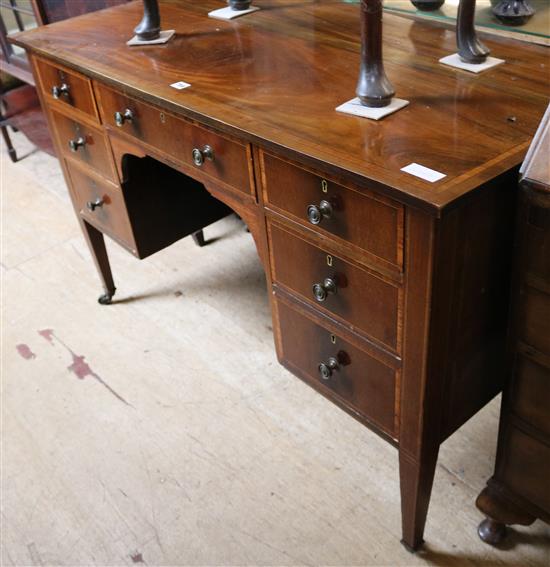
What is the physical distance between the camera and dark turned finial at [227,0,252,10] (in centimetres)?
174

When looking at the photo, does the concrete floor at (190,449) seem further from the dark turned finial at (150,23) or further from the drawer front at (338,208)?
the dark turned finial at (150,23)

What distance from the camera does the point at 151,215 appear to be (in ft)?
6.20

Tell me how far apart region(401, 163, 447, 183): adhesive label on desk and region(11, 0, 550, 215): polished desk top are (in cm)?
1

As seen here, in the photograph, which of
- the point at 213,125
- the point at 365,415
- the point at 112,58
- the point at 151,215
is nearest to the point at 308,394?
the point at 365,415

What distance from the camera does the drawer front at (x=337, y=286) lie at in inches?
43.6

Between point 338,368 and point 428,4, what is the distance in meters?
0.84

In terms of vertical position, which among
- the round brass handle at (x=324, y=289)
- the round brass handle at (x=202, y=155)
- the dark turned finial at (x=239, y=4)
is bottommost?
the round brass handle at (x=324, y=289)

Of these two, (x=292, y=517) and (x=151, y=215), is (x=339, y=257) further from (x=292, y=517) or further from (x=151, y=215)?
(x=151, y=215)

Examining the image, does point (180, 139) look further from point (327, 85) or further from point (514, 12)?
point (514, 12)

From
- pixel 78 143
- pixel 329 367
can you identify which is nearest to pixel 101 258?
pixel 78 143

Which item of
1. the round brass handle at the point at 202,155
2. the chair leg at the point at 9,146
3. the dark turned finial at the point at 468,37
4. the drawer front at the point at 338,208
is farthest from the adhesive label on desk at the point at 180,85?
the chair leg at the point at 9,146

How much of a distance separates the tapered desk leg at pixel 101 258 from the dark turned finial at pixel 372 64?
1163 mm

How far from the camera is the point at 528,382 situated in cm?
112

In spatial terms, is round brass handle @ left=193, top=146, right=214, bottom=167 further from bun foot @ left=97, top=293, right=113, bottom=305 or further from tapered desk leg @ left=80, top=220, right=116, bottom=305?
bun foot @ left=97, top=293, right=113, bottom=305
